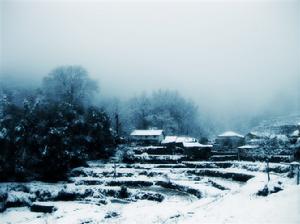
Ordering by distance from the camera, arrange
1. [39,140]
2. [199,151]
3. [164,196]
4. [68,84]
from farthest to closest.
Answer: [68,84] → [199,151] → [39,140] → [164,196]

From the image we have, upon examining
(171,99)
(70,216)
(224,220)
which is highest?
(171,99)

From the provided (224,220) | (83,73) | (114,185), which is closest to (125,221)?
(224,220)

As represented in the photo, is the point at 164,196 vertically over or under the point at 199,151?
under

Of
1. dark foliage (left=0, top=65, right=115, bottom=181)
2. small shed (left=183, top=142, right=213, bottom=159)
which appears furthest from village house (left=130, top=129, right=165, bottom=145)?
dark foliage (left=0, top=65, right=115, bottom=181)

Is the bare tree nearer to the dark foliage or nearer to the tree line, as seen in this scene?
the tree line

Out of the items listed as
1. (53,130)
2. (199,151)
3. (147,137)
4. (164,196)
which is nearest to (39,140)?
(53,130)

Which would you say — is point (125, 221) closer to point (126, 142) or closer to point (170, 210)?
point (170, 210)

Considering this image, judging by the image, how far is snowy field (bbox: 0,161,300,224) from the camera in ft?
51.6

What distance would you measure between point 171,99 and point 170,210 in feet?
229

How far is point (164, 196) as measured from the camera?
2959cm

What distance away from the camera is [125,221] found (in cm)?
2003

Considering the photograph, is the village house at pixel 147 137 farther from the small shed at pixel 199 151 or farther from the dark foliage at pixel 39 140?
the dark foliage at pixel 39 140

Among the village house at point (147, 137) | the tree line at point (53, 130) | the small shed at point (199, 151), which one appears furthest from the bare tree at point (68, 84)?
the small shed at point (199, 151)

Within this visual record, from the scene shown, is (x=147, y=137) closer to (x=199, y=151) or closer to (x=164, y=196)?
(x=199, y=151)
